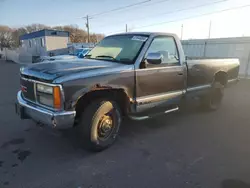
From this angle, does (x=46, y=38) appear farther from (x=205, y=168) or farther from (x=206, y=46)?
(x=205, y=168)

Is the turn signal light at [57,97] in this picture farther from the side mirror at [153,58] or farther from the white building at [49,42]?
the white building at [49,42]

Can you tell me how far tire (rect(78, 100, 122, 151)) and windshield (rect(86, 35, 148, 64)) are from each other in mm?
917

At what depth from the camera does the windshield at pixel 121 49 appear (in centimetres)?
389

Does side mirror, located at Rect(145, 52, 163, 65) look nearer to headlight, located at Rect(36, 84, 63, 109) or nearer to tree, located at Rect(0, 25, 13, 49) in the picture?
headlight, located at Rect(36, 84, 63, 109)

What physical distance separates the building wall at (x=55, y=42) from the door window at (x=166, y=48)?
34.3 metres

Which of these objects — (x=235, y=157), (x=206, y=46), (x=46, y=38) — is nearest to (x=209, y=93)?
(x=235, y=157)

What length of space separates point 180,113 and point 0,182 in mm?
4533

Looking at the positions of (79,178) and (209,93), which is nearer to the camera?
(79,178)

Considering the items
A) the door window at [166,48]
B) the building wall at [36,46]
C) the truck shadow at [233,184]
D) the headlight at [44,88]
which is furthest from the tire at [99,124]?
the building wall at [36,46]

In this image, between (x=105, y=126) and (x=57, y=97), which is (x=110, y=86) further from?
(x=57, y=97)

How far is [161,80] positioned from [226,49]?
11.8 metres

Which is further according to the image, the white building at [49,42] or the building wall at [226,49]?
the white building at [49,42]

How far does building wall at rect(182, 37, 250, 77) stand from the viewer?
12625 mm

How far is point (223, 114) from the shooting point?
18.9ft
